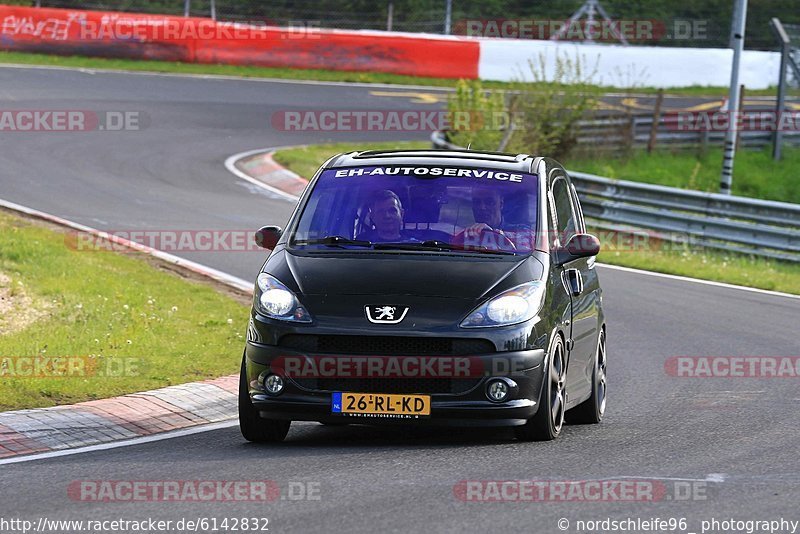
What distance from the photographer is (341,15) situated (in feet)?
132

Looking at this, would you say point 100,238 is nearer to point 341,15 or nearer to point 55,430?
point 55,430

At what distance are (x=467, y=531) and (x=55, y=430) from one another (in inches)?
140

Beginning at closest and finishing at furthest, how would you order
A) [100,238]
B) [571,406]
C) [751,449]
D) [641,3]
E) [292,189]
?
[751,449], [571,406], [100,238], [292,189], [641,3]

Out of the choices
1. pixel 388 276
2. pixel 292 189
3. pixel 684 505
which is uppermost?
pixel 388 276

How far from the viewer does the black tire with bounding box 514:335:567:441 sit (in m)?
8.59

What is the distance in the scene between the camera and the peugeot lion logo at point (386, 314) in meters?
8.26

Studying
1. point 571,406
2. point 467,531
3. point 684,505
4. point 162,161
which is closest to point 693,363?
point 571,406

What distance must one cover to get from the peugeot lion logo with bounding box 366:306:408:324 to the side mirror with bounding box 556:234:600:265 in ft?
4.61

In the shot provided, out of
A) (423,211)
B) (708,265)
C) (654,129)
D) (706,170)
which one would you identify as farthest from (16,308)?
(706,170)

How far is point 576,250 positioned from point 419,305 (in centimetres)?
145

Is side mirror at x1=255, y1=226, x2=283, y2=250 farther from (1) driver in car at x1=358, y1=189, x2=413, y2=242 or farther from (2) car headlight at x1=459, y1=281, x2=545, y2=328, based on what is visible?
(2) car headlight at x1=459, y1=281, x2=545, y2=328

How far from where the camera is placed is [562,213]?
9.96 metres

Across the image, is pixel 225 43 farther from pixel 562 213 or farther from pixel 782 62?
pixel 562 213

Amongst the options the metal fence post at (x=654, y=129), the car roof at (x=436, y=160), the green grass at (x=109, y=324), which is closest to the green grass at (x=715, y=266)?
the green grass at (x=109, y=324)
